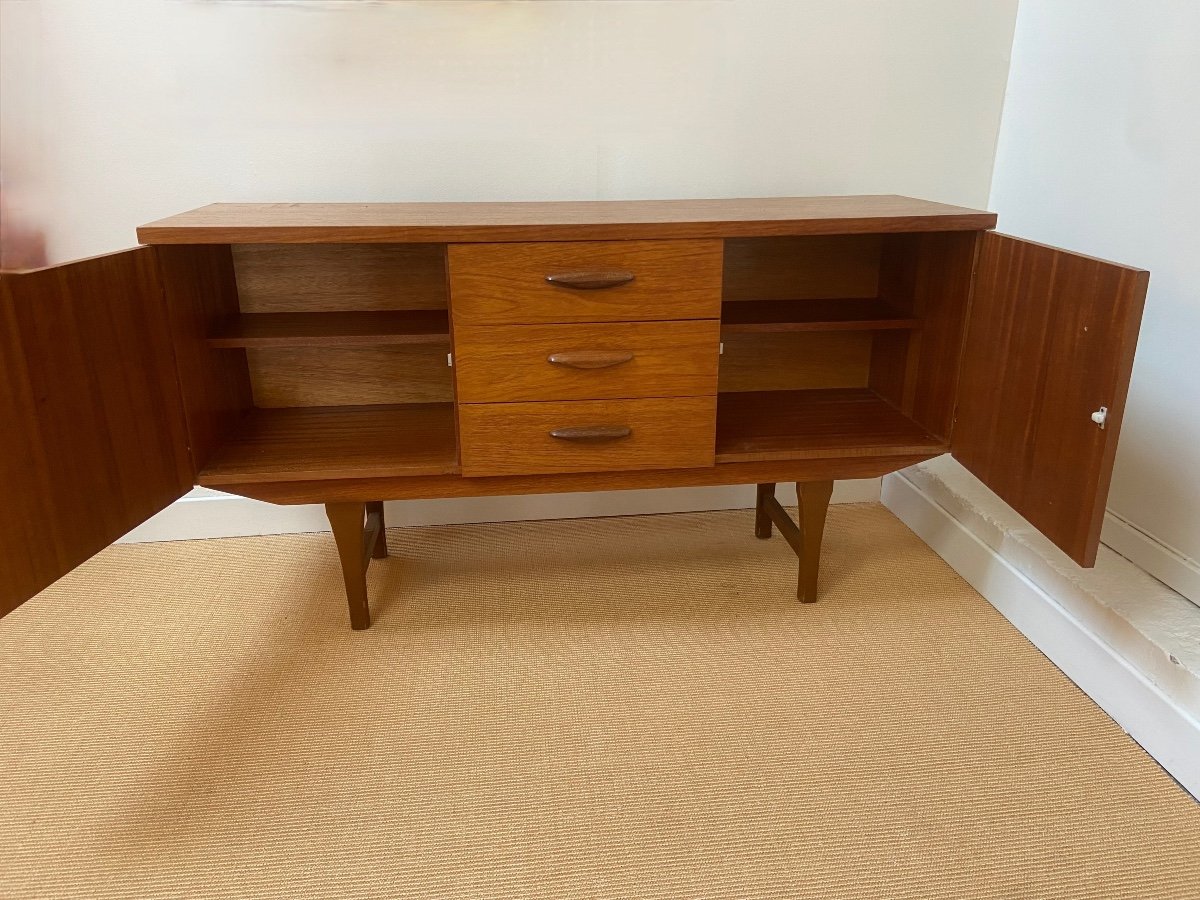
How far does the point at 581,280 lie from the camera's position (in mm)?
1254

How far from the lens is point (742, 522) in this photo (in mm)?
1943

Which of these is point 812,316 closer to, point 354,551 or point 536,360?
point 536,360

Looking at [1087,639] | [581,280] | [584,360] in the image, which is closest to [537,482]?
[584,360]

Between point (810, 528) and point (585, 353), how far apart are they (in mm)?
573

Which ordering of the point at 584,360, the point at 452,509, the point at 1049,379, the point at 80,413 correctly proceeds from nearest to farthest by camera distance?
the point at 80,413 < the point at 1049,379 < the point at 584,360 < the point at 452,509

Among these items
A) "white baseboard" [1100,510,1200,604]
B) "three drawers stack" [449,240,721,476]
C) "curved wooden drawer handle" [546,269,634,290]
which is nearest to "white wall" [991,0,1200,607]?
"white baseboard" [1100,510,1200,604]

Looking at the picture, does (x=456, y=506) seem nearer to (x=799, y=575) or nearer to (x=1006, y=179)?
(x=799, y=575)

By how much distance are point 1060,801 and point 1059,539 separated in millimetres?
357

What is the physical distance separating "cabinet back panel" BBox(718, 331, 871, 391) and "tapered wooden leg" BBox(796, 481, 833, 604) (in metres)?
0.31

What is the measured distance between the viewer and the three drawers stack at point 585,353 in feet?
4.12

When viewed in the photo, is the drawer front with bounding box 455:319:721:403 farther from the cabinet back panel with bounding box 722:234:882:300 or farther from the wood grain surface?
the cabinet back panel with bounding box 722:234:882:300

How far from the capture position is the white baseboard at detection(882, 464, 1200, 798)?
3.81 feet

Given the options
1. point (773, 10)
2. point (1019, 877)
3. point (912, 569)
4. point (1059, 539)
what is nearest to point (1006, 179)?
point (773, 10)

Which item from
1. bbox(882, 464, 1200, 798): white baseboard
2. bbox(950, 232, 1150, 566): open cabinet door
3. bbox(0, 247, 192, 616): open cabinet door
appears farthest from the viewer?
bbox(882, 464, 1200, 798): white baseboard
